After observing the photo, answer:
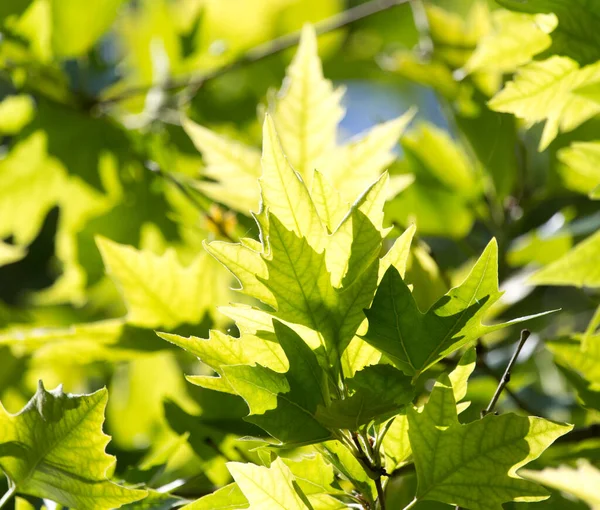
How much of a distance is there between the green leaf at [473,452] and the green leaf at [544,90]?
13.2 inches

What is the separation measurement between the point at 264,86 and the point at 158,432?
32.0 inches

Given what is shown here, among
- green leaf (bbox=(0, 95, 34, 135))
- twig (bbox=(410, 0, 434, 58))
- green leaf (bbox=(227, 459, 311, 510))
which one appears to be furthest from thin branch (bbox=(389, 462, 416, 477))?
green leaf (bbox=(0, 95, 34, 135))

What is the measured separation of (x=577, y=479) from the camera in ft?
2.55

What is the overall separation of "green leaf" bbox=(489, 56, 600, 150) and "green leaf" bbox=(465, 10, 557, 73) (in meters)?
0.04

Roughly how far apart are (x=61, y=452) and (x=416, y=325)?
0.31 metres

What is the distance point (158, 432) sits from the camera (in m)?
1.31

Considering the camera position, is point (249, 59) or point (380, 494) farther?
point (249, 59)

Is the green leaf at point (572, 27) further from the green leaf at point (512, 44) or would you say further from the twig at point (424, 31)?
the twig at point (424, 31)

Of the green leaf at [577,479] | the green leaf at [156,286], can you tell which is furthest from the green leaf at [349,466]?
the green leaf at [156,286]

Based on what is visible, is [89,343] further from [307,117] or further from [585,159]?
[585,159]

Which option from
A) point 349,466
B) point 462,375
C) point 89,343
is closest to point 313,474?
point 349,466

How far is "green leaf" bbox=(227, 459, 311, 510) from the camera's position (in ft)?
1.78

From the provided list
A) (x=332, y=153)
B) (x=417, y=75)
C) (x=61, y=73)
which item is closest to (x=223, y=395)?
(x=332, y=153)

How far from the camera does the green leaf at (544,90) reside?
0.76 metres
